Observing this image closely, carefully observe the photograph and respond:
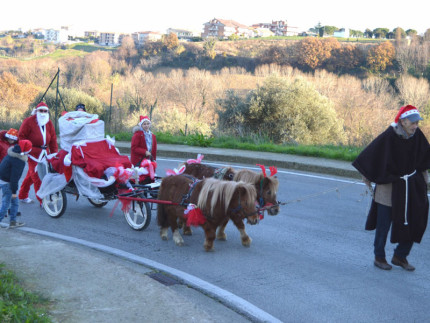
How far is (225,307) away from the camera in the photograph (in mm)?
5340

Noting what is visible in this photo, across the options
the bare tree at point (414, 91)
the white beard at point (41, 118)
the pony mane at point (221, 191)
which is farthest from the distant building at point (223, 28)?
the pony mane at point (221, 191)

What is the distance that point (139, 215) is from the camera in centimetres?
868

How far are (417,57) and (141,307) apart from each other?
8386 centimetres

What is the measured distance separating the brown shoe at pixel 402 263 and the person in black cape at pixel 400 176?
0.27 meters

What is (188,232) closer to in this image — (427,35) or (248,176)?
(248,176)

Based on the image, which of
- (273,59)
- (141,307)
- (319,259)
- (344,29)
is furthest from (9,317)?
(344,29)

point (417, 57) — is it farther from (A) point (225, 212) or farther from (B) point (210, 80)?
(A) point (225, 212)

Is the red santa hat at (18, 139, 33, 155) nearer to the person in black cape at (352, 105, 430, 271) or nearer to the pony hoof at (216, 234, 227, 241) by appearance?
the pony hoof at (216, 234, 227, 241)

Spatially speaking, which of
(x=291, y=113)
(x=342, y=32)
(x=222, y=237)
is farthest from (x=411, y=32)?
(x=222, y=237)

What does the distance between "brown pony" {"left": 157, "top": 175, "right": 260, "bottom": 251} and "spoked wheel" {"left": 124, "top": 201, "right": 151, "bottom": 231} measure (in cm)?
52

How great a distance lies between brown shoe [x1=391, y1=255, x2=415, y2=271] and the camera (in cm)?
651

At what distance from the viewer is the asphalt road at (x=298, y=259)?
17.7ft

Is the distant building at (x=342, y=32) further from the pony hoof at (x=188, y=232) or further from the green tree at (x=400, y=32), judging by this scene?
the pony hoof at (x=188, y=232)

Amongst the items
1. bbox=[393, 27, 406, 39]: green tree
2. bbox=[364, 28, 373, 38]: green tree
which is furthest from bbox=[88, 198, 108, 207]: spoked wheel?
bbox=[364, 28, 373, 38]: green tree
